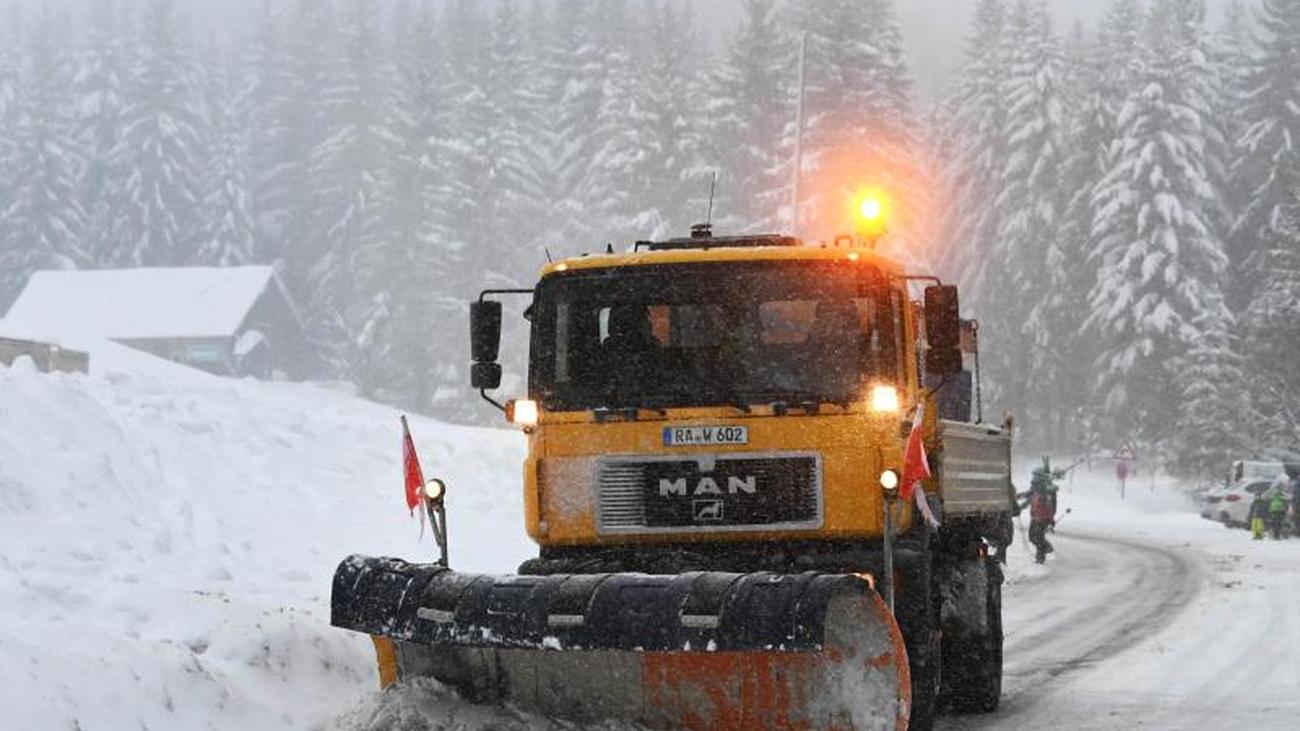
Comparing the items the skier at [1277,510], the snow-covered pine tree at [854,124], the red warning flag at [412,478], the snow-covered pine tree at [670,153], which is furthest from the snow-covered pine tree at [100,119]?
the red warning flag at [412,478]

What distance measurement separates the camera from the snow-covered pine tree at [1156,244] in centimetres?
5694

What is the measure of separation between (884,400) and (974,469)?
2.42m

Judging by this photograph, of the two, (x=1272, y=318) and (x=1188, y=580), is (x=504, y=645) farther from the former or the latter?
(x=1272, y=318)

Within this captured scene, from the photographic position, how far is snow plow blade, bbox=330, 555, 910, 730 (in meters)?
7.70

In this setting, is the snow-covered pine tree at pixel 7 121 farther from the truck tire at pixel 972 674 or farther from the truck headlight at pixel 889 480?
the truck headlight at pixel 889 480

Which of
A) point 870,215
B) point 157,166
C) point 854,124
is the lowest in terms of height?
point 870,215

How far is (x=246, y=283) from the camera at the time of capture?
70062mm

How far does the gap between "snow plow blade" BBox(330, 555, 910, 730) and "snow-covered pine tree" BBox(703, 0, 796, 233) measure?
1780 inches

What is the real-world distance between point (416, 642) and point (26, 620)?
2.43 metres

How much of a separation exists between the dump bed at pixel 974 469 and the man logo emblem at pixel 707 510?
4.58ft

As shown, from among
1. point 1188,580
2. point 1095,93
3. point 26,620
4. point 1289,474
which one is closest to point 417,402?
point 1095,93

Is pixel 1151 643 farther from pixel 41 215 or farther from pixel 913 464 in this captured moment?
pixel 41 215

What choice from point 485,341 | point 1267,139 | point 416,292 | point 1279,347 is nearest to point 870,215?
point 485,341

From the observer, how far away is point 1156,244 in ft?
187
